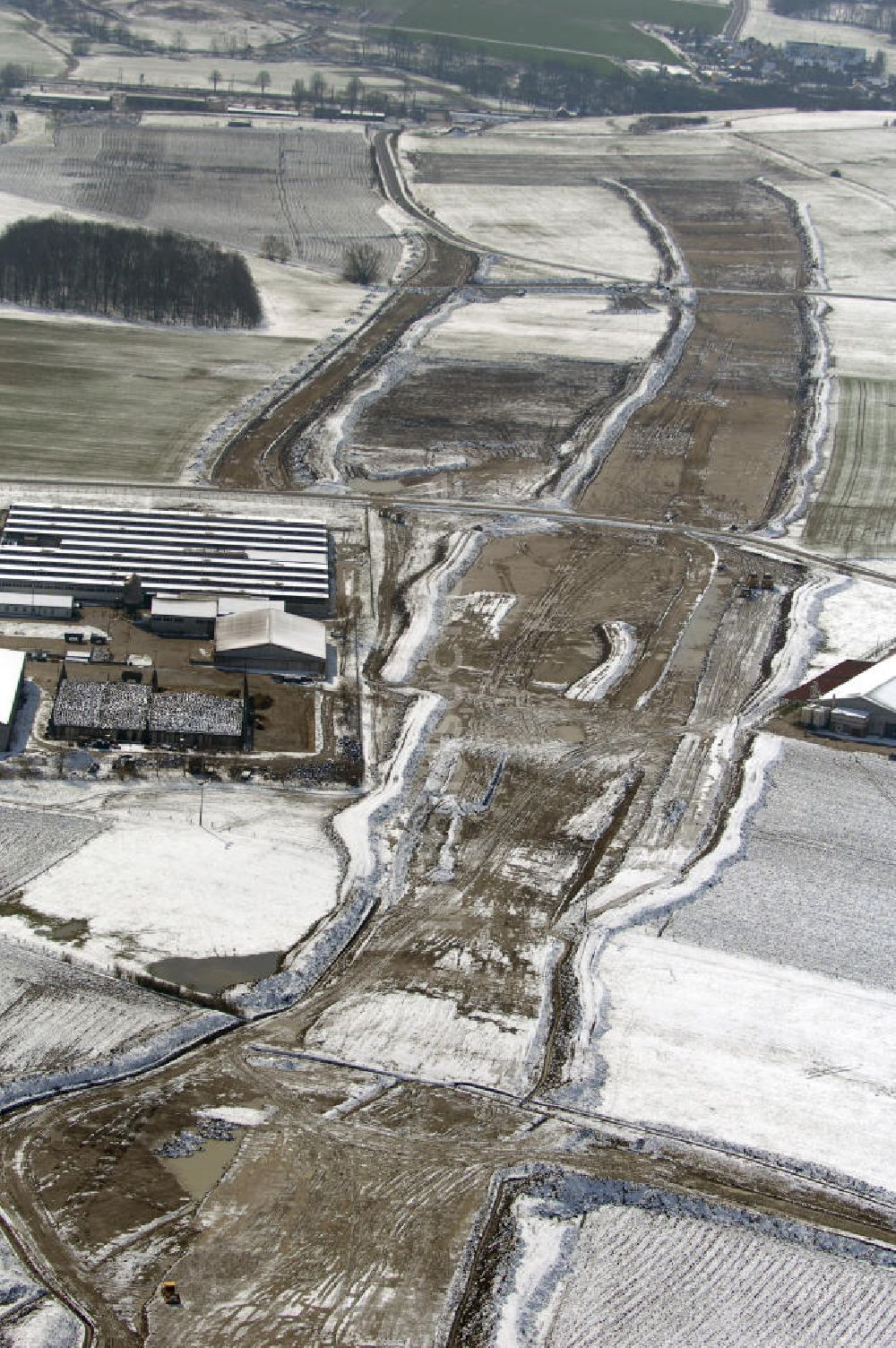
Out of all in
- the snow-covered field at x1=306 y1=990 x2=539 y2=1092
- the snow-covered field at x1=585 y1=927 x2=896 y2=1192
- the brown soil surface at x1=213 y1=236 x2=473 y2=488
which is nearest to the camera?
the snow-covered field at x1=585 y1=927 x2=896 y2=1192

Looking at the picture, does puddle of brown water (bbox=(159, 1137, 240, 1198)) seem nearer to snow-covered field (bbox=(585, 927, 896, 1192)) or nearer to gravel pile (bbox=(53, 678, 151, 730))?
snow-covered field (bbox=(585, 927, 896, 1192))

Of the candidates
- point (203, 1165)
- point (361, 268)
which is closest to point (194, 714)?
point (203, 1165)

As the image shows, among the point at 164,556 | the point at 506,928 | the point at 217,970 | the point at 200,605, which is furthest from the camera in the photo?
the point at 164,556

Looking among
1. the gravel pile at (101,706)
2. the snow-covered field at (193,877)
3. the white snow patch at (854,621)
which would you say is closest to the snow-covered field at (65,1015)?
the snow-covered field at (193,877)

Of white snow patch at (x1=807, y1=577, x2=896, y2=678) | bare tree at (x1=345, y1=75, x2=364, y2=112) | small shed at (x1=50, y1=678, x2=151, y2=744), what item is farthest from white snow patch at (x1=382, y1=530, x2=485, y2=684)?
bare tree at (x1=345, y1=75, x2=364, y2=112)

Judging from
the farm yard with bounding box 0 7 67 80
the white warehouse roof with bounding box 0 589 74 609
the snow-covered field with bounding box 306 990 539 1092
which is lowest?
the white warehouse roof with bounding box 0 589 74 609

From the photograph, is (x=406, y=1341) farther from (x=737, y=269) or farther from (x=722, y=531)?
(x=737, y=269)

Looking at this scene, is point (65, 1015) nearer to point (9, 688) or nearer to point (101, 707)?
point (101, 707)
